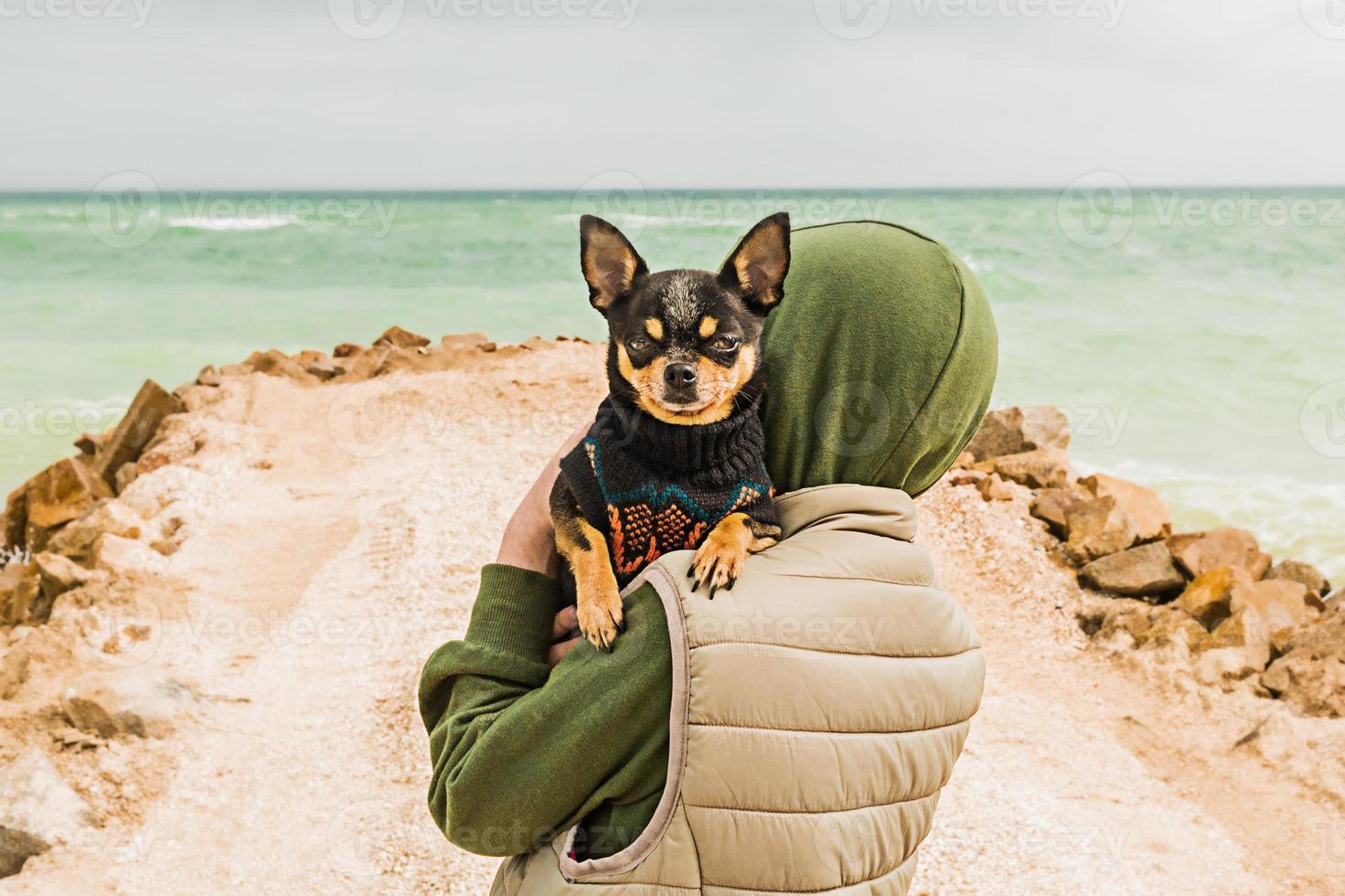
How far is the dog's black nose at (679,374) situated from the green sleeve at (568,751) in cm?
49

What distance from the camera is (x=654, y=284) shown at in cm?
192

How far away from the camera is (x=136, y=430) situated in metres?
7.32

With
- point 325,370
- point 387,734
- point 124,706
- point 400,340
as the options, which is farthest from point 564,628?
point 400,340

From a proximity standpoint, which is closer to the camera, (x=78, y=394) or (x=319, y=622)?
(x=319, y=622)

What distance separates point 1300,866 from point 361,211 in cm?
3557

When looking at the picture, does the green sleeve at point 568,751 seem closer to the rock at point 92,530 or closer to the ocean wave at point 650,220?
the rock at point 92,530

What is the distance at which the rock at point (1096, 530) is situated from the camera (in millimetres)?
5430

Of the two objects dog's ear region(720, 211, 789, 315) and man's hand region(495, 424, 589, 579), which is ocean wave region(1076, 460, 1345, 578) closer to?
dog's ear region(720, 211, 789, 315)

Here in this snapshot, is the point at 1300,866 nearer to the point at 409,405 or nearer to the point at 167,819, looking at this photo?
the point at 167,819

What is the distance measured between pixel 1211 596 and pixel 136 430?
672cm

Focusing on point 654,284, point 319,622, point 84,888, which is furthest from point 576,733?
point 319,622

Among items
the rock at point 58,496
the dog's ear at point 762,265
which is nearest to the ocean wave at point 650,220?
the rock at point 58,496

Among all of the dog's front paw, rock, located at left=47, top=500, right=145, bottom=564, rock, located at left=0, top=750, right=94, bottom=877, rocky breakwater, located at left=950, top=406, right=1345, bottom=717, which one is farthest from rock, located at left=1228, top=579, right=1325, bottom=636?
rock, located at left=47, top=500, right=145, bottom=564

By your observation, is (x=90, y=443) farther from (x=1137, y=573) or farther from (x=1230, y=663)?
(x=1230, y=663)
